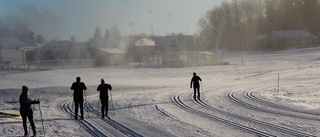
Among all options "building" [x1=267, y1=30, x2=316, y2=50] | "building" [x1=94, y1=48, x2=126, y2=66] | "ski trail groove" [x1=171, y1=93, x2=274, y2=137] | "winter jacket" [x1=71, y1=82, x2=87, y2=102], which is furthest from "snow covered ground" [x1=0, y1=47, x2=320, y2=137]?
"building" [x1=267, y1=30, x2=316, y2=50]

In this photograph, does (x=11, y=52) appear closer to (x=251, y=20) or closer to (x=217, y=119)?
(x=217, y=119)

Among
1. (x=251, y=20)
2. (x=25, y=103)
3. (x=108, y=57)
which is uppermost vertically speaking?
(x=251, y=20)

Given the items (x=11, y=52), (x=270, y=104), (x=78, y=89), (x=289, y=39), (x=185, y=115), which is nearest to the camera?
(x=78, y=89)

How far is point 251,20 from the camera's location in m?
114

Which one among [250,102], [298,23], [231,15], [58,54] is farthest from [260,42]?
[250,102]

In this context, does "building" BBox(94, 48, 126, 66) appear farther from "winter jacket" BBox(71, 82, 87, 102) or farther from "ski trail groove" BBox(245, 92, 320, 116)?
"winter jacket" BBox(71, 82, 87, 102)

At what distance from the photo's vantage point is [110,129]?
566 inches

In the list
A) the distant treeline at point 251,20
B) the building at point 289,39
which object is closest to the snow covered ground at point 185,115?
the building at point 289,39

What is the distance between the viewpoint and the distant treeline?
103625 mm

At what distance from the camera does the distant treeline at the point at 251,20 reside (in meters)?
104

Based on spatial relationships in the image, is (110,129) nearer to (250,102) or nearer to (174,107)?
(174,107)

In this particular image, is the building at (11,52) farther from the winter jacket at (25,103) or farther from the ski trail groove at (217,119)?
the winter jacket at (25,103)

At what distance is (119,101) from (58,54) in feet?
171

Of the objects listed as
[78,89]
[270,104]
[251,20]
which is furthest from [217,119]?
[251,20]
